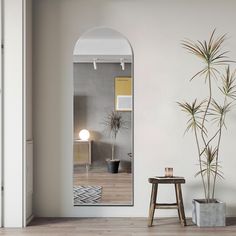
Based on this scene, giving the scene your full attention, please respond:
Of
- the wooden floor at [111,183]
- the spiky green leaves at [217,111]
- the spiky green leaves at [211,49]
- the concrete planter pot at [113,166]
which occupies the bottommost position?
the wooden floor at [111,183]

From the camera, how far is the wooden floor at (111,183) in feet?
15.3

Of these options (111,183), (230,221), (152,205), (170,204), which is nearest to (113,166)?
(111,183)

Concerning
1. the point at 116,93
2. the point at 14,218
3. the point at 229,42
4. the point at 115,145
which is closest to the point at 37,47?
the point at 116,93

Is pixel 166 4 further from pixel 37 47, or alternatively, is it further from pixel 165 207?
pixel 165 207

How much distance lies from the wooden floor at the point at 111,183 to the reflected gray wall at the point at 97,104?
0.15 meters

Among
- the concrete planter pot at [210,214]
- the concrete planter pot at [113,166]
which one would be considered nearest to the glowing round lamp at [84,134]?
the concrete planter pot at [113,166]

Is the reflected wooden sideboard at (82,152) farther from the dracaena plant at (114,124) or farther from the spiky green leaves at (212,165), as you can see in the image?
the spiky green leaves at (212,165)

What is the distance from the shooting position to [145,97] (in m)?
4.67

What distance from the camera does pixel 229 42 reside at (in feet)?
15.3

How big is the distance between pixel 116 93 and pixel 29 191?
1.48 metres

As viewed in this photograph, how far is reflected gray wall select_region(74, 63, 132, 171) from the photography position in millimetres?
4715

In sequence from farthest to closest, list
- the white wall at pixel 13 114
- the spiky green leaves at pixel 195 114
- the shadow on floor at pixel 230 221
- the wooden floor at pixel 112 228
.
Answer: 1. the spiky green leaves at pixel 195 114
2. the shadow on floor at pixel 230 221
3. the white wall at pixel 13 114
4. the wooden floor at pixel 112 228

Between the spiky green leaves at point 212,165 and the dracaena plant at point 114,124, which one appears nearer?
the spiky green leaves at point 212,165

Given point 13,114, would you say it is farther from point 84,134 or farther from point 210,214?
point 210,214
